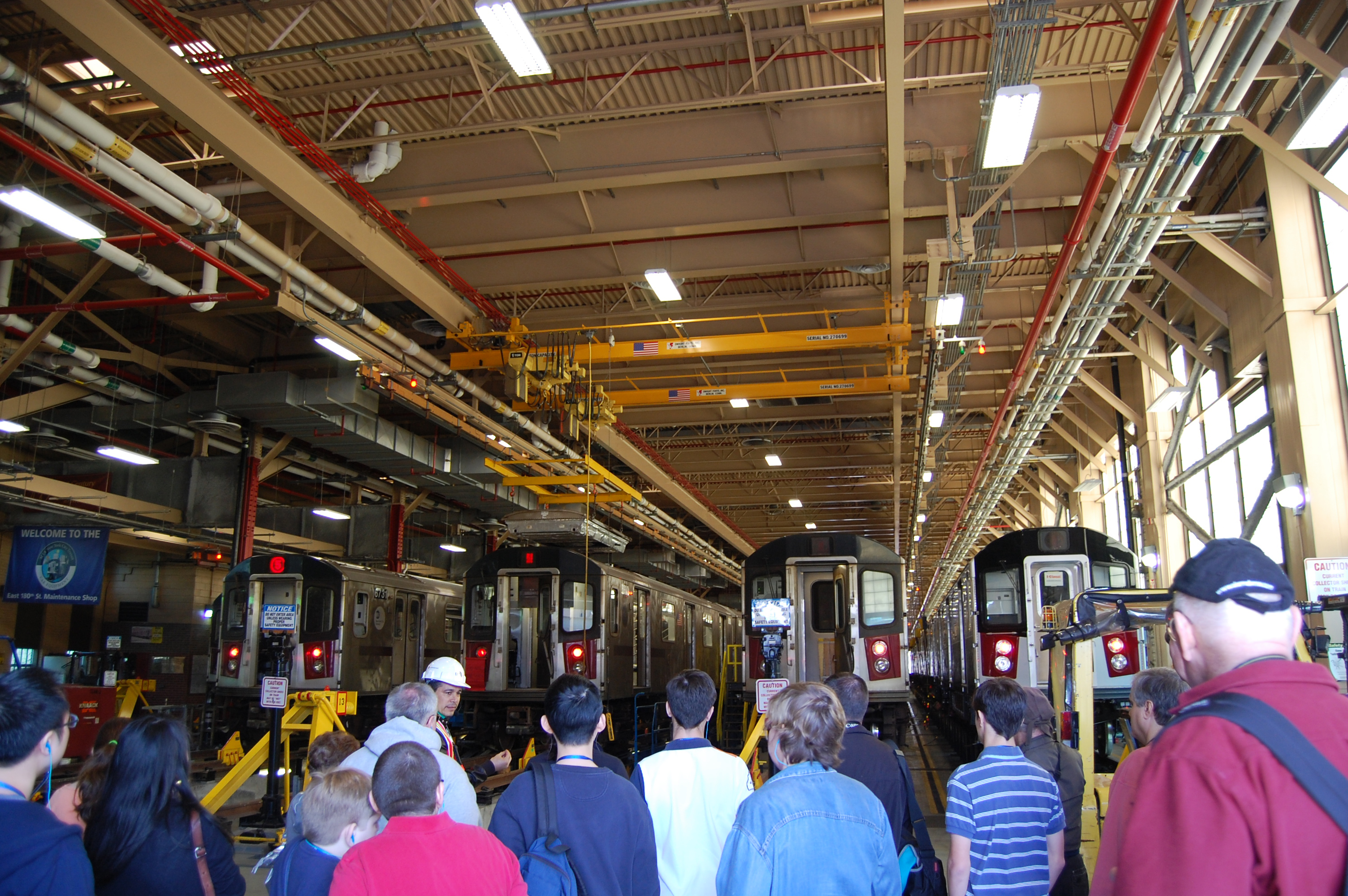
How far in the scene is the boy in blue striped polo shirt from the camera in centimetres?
338

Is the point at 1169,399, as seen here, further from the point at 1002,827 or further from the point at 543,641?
the point at 1002,827

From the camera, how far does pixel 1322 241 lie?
10141 millimetres

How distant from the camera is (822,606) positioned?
1286 centimetres

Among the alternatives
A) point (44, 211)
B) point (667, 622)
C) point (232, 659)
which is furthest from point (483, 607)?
point (44, 211)

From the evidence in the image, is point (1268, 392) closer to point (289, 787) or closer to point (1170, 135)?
point (1170, 135)

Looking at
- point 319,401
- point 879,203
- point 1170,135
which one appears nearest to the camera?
point 1170,135

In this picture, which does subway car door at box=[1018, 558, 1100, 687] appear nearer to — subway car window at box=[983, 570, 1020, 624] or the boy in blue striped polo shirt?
subway car window at box=[983, 570, 1020, 624]

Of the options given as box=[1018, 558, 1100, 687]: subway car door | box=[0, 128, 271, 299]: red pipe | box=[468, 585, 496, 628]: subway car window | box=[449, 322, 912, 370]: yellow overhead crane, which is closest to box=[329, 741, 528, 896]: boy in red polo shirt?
box=[0, 128, 271, 299]: red pipe

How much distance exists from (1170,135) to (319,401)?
10870 mm

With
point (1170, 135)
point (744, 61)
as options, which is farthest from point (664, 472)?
point (1170, 135)

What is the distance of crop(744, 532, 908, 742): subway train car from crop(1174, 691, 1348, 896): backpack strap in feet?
32.8

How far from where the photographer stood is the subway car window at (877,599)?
39.1ft

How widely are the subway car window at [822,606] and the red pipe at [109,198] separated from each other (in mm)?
7815

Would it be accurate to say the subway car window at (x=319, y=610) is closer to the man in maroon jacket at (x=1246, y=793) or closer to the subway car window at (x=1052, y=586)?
the subway car window at (x=1052, y=586)
